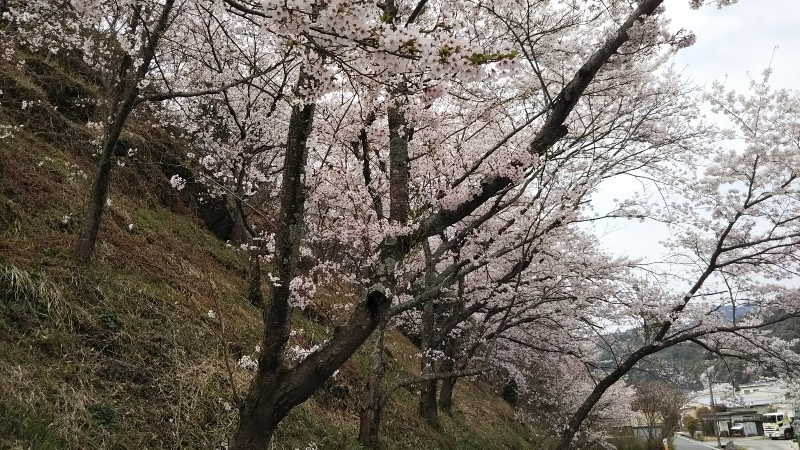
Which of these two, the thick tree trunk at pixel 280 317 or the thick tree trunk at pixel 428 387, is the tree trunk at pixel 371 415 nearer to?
the thick tree trunk at pixel 428 387

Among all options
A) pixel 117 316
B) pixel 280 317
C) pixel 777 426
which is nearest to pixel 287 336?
pixel 280 317

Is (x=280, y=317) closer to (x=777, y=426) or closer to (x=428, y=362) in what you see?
(x=428, y=362)

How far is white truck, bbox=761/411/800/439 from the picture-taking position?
144ft

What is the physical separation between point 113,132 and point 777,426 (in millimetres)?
59584

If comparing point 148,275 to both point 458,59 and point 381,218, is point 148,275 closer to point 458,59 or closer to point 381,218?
point 381,218

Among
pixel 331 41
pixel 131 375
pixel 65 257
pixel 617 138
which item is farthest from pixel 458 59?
pixel 617 138

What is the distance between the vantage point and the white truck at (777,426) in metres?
43.8

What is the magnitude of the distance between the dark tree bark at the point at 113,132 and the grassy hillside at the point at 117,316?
1.10 feet

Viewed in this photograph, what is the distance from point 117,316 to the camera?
218 inches

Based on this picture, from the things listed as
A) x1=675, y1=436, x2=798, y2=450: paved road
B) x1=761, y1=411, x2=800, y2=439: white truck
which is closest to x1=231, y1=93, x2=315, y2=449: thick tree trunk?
x1=675, y1=436, x2=798, y2=450: paved road

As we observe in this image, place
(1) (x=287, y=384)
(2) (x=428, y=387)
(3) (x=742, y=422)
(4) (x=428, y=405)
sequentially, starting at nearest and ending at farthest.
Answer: (1) (x=287, y=384) → (2) (x=428, y=387) → (4) (x=428, y=405) → (3) (x=742, y=422)

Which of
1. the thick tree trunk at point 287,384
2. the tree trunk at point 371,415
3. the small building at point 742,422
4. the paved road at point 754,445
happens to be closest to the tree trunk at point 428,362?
the tree trunk at point 371,415

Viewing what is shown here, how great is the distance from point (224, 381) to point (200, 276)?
269 cm

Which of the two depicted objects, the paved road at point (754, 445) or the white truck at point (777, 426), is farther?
the white truck at point (777, 426)
